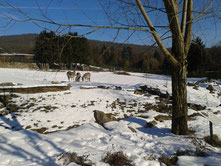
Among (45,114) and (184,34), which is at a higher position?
(184,34)

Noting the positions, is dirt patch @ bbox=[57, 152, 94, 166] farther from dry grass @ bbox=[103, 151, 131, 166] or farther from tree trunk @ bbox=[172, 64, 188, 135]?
tree trunk @ bbox=[172, 64, 188, 135]

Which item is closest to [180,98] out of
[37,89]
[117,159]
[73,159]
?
[117,159]

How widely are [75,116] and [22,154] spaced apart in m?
3.96

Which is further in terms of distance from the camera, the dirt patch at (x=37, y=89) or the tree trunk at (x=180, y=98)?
the dirt patch at (x=37, y=89)

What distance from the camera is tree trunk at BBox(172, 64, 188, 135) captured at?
3113mm

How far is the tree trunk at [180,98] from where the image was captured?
3113mm

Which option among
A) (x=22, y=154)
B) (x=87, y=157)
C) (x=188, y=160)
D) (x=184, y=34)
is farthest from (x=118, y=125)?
(x=184, y=34)

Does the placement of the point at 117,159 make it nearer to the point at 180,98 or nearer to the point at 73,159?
the point at 73,159

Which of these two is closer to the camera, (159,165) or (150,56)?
(159,165)

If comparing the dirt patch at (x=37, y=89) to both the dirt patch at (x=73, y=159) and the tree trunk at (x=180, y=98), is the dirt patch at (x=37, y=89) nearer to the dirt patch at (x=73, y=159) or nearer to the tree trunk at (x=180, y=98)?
the dirt patch at (x=73, y=159)

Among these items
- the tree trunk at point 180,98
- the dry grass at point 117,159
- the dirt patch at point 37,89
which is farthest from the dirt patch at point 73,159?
the dirt patch at point 37,89

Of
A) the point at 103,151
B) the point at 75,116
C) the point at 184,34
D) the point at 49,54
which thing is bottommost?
the point at 75,116

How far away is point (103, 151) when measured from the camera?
257 cm

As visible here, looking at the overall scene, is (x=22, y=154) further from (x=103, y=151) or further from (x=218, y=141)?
(x=218, y=141)
